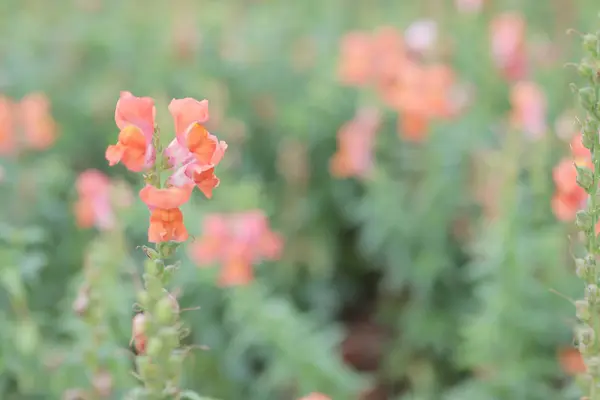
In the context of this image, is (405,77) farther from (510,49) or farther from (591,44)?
(591,44)

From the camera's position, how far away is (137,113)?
1.18m

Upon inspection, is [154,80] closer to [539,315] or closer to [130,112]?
[539,315]

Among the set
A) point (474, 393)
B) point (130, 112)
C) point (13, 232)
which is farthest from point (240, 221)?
point (130, 112)

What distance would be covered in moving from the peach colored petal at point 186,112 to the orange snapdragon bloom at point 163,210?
11 centimetres

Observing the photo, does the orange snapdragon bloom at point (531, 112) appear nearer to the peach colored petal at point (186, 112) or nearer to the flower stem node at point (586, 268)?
the flower stem node at point (586, 268)

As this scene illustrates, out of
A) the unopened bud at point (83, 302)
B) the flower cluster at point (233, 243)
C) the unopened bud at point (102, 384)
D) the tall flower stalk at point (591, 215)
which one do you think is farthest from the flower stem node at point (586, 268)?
the flower cluster at point (233, 243)

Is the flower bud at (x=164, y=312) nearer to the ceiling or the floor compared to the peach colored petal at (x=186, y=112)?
nearer to the floor

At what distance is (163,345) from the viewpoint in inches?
43.6

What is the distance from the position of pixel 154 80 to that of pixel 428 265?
1.49 m

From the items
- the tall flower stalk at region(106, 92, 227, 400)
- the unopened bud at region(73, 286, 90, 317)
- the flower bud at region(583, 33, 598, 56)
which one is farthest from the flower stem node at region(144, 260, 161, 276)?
the flower bud at region(583, 33, 598, 56)

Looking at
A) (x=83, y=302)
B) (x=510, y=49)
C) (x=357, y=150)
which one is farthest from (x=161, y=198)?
(x=510, y=49)

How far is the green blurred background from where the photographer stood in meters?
2.26

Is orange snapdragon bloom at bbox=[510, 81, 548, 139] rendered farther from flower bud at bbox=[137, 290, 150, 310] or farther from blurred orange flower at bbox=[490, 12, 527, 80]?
flower bud at bbox=[137, 290, 150, 310]

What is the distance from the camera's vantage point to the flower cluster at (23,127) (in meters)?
2.82
